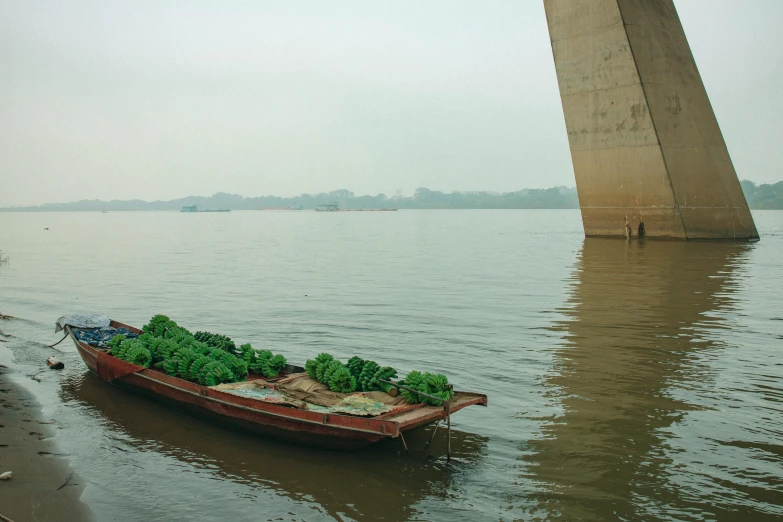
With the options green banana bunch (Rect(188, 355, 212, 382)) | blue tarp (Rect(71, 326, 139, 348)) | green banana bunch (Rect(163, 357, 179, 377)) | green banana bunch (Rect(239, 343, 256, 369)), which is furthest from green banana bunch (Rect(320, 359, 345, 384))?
blue tarp (Rect(71, 326, 139, 348))

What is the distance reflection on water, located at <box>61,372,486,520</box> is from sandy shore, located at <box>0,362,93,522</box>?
378mm

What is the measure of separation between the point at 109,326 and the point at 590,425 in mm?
7453

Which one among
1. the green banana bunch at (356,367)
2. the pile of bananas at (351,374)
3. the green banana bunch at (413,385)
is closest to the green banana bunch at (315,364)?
the pile of bananas at (351,374)

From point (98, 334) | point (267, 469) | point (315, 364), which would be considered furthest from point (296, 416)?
point (98, 334)

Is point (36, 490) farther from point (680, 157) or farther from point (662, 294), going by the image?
point (680, 157)

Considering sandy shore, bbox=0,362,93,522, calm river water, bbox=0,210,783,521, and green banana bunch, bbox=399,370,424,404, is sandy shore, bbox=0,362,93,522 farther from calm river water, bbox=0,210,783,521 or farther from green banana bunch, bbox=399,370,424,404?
green banana bunch, bbox=399,370,424,404

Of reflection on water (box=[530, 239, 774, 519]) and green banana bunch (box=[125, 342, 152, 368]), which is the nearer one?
reflection on water (box=[530, 239, 774, 519])

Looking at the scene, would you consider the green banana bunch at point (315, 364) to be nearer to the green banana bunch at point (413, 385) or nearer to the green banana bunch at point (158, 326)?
the green banana bunch at point (413, 385)

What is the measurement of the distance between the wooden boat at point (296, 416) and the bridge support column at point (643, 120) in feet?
77.1

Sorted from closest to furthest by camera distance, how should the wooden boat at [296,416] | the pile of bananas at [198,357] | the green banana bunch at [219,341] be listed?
the wooden boat at [296,416] < the pile of bananas at [198,357] < the green banana bunch at [219,341]

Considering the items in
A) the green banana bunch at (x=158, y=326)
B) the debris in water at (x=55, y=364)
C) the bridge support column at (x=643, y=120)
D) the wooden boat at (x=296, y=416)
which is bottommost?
the debris in water at (x=55, y=364)

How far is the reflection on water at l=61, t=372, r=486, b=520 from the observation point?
5523mm

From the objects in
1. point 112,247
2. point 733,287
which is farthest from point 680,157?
point 112,247

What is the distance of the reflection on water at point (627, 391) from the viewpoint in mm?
5520
